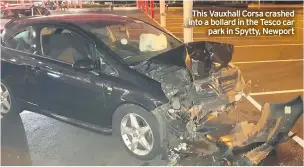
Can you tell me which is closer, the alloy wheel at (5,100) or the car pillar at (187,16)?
the alloy wheel at (5,100)

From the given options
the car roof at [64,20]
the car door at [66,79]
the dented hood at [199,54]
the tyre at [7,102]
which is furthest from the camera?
the tyre at [7,102]

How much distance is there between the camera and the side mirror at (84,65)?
3.55 metres

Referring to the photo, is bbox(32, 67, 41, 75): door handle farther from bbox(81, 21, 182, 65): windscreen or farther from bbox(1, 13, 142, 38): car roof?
bbox(81, 21, 182, 65): windscreen

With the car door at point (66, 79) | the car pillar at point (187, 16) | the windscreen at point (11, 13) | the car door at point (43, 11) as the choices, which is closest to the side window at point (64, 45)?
the car door at point (66, 79)

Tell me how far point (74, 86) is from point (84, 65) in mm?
326

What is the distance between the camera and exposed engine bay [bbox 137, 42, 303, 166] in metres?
3.18

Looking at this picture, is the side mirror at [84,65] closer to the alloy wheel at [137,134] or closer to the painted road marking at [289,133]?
the alloy wheel at [137,134]

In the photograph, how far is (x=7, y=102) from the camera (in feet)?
14.8

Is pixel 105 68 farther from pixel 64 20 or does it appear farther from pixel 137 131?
pixel 64 20

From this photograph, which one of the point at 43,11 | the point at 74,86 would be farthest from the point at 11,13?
the point at 74,86

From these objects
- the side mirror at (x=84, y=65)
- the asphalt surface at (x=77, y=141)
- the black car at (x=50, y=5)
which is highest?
the black car at (x=50, y=5)

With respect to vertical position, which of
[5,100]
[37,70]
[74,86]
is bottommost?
[5,100]

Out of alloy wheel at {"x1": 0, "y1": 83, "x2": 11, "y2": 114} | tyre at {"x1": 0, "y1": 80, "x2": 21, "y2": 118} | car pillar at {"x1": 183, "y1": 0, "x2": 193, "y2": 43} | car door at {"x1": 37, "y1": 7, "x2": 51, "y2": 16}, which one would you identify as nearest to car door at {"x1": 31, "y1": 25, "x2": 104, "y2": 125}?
tyre at {"x1": 0, "y1": 80, "x2": 21, "y2": 118}

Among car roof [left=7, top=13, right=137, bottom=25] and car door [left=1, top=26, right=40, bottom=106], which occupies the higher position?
car roof [left=7, top=13, right=137, bottom=25]
